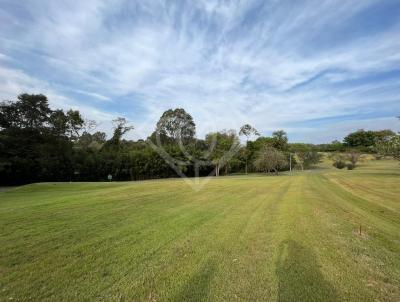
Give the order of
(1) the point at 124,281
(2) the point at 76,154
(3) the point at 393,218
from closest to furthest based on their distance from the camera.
A: (1) the point at 124,281 → (3) the point at 393,218 → (2) the point at 76,154

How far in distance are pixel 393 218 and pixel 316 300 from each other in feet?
24.3

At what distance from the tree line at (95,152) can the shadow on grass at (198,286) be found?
103 feet

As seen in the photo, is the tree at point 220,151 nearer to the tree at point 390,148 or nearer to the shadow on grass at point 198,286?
the tree at point 390,148

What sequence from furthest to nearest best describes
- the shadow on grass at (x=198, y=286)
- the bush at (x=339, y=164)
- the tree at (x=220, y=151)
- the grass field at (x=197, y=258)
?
the bush at (x=339, y=164)
the tree at (x=220, y=151)
the grass field at (x=197, y=258)
the shadow on grass at (x=198, y=286)

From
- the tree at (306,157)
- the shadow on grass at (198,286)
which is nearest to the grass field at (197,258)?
the shadow on grass at (198,286)

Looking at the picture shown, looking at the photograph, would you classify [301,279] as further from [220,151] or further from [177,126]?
[177,126]

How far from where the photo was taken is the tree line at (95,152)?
3722 centimetres

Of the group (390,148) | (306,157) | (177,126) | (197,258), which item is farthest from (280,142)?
(197,258)

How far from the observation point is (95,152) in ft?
153

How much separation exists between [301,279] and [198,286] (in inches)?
64.5

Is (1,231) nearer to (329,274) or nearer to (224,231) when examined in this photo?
(224,231)

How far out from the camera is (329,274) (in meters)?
4.22

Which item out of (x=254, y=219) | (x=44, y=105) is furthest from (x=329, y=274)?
(x=44, y=105)

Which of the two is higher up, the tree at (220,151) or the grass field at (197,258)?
the tree at (220,151)
